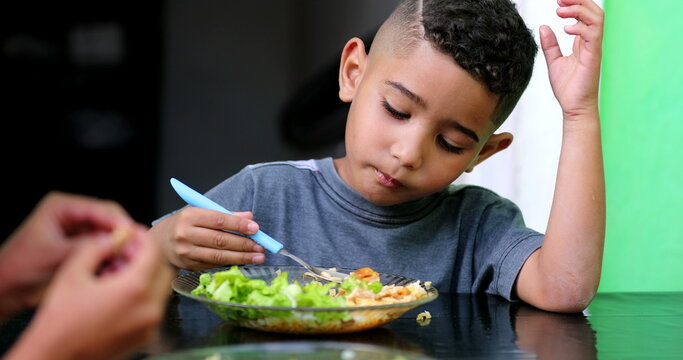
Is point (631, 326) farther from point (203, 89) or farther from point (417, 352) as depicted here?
point (203, 89)

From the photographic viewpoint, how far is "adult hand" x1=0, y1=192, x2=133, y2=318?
0.48 metres

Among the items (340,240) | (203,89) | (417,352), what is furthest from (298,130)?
(417,352)

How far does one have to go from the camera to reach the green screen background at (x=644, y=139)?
1.98 meters

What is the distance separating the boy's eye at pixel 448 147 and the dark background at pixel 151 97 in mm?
2160

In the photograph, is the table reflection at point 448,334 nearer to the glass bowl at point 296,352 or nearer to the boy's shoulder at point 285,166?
the glass bowl at point 296,352

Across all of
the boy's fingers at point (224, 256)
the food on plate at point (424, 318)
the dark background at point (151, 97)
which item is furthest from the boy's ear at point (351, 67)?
the dark background at point (151, 97)

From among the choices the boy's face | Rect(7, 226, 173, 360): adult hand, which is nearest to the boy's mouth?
the boy's face

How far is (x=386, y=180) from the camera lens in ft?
3.81

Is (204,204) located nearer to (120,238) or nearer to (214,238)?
(214,238)

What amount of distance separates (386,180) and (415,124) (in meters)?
0.12

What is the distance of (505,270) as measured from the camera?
1.19 meters

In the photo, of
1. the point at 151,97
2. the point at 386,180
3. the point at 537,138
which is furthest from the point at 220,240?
the point at 151,97

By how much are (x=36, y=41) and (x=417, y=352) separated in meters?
3.12

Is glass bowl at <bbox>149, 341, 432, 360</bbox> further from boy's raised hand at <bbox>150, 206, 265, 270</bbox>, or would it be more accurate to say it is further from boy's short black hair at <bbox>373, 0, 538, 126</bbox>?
boy's short black hair at <bbox>373, 0, 538, 126</bbox>
